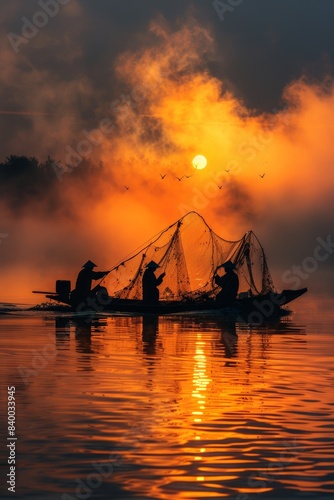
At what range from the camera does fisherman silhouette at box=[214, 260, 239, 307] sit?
4422 cm

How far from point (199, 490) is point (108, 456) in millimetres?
1754

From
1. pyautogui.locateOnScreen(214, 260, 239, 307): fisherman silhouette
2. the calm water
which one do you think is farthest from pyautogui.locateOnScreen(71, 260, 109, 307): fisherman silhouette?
the calm water

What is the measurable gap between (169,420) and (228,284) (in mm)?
30380

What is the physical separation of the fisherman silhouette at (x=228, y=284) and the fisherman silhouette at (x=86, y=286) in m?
4.94

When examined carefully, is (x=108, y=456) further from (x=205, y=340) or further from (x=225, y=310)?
(x=225, y=310)

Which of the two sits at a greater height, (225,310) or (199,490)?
(225,310)

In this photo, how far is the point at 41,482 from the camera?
10.3m

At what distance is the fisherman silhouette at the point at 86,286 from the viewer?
142 feet

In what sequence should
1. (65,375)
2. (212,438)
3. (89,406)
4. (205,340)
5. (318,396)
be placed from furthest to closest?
1. (205,340)
2. (65,375)
3. (318,396)
4. (89,406)
5. (212,438)

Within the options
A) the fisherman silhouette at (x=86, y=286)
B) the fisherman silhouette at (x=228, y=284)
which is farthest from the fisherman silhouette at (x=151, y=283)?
the fisherman silhouette at (x=228, y=284)

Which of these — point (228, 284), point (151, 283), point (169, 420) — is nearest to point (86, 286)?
point (151, 283)

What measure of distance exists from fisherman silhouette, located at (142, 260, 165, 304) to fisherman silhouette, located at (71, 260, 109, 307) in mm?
1802

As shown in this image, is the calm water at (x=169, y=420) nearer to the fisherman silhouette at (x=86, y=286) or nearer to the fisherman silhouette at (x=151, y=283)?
the fisherman silhouette at (x=86, y=286)

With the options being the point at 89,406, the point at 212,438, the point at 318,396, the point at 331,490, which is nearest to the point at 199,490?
the point at 331,490
